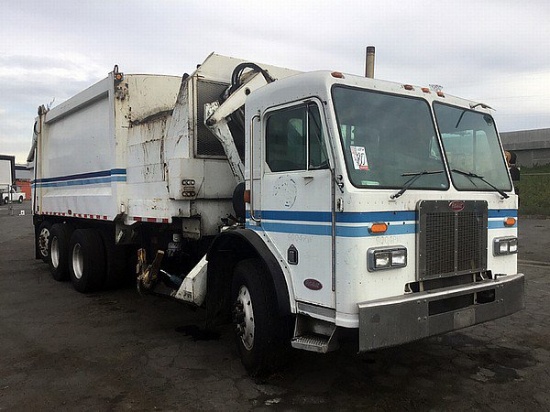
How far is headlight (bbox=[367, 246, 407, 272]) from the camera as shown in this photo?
3.60 metres

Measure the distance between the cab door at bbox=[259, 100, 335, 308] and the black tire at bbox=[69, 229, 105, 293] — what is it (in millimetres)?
4371

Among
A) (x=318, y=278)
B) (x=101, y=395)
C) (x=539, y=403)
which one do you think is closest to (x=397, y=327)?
(x=318, y=278)

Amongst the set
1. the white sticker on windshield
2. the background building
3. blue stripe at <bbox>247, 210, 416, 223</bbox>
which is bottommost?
blue stripe at <bbox>247, 210, 416, 223</bbox>

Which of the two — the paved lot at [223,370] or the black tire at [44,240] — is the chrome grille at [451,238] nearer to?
the paved lot at [223,370]

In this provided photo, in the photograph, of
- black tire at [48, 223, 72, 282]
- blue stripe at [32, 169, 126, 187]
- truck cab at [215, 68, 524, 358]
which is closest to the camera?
truck cab at [215, 68, 524, 358]

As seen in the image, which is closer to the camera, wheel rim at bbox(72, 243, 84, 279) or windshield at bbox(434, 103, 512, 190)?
windshield at bbox(434, 103, 512, 190)

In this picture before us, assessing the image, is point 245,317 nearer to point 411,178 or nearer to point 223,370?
point 223,370

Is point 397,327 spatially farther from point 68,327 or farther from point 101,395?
point 68,327

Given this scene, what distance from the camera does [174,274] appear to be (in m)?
6.24

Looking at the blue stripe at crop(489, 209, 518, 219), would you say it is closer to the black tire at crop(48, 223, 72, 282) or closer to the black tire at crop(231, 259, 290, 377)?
the black tire at crop(231, 259, 290, 377)

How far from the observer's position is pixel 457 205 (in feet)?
13.3

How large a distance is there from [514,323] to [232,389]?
3.81 m

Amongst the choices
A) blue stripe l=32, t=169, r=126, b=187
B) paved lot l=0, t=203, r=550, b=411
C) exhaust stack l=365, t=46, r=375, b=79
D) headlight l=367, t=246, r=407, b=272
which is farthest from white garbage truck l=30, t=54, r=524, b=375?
blue stripe l=32, t=169, r=126, b=187

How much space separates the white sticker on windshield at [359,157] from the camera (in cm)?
372
